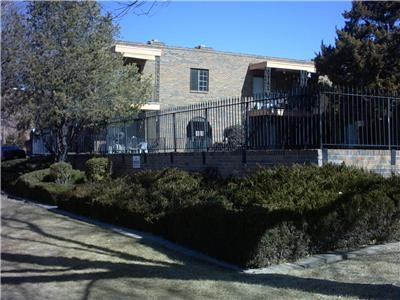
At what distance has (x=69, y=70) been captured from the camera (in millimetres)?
19375

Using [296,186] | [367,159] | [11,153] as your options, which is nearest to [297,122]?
[367,159]

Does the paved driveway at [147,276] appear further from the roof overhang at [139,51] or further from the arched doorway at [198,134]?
the roof overhang at [139,51]

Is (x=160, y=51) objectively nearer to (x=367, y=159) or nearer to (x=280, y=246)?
(x=367, y=159)

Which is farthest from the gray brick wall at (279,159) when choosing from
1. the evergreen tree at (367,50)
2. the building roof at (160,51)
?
the building roof at (160,51)

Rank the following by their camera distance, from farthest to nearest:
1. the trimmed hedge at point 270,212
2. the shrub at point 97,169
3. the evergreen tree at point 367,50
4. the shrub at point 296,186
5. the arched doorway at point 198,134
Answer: the evergreen tree at point 367,50, the shrub at point 97,169, the arched doorway at point 198,134, the shrub at point 296,186, the trimmed hedge at point 270,212

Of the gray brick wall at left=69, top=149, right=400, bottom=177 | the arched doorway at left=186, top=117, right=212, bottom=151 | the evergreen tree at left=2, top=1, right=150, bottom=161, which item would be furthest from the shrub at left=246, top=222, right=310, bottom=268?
the evergreen tree at left=2, top=1, right=150, bottom=161

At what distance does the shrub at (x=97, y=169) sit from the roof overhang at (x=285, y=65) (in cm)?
2098

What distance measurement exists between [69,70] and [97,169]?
3.53 m

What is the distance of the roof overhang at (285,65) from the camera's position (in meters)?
37.9

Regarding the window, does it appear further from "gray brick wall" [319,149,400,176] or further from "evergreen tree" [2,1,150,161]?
"gray brick wall" [319,149,400,176]

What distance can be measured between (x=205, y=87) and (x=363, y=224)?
2784cm

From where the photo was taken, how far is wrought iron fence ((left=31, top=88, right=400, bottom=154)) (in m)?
12.2

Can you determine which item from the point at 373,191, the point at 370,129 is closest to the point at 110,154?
the point at 370,129

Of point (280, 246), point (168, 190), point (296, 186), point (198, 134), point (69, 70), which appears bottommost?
point (280, 246)
